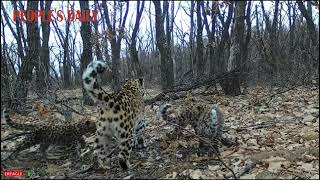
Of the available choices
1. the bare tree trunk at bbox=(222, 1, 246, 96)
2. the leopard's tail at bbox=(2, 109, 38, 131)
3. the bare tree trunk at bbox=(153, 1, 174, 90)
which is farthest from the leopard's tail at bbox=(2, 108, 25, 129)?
the bare tree trunk at bbox=(153, 1, 174, 90)

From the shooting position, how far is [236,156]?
641 cm

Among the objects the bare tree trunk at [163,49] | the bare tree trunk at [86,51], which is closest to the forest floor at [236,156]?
the bare tree trunk at [86,51]

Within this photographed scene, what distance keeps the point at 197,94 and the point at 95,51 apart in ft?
31.5

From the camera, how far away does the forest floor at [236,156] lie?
225 inches

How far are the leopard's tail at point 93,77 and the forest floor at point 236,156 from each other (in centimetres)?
103

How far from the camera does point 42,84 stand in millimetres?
11891

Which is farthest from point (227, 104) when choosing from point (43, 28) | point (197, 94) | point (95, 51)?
point (43, 28)

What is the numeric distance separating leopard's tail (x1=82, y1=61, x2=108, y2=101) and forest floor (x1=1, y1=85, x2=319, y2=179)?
1028 mm

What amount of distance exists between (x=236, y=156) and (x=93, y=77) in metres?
2.40

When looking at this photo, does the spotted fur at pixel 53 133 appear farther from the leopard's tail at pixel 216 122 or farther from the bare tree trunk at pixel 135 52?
the bare tree trunk at pixel 135 52

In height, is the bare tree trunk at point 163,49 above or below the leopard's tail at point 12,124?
above

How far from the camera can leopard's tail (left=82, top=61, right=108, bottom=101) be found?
18.8 ft

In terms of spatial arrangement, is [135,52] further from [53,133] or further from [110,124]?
[110,124]

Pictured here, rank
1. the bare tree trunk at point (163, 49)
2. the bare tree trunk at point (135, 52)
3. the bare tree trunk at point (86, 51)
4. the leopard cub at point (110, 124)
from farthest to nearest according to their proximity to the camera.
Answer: the bare tree trunk at point (135, 52), the bare tree trunk at point (163, 49), the bare tree trunk at point (86, 51), the leopard cub at point (110, 124)
